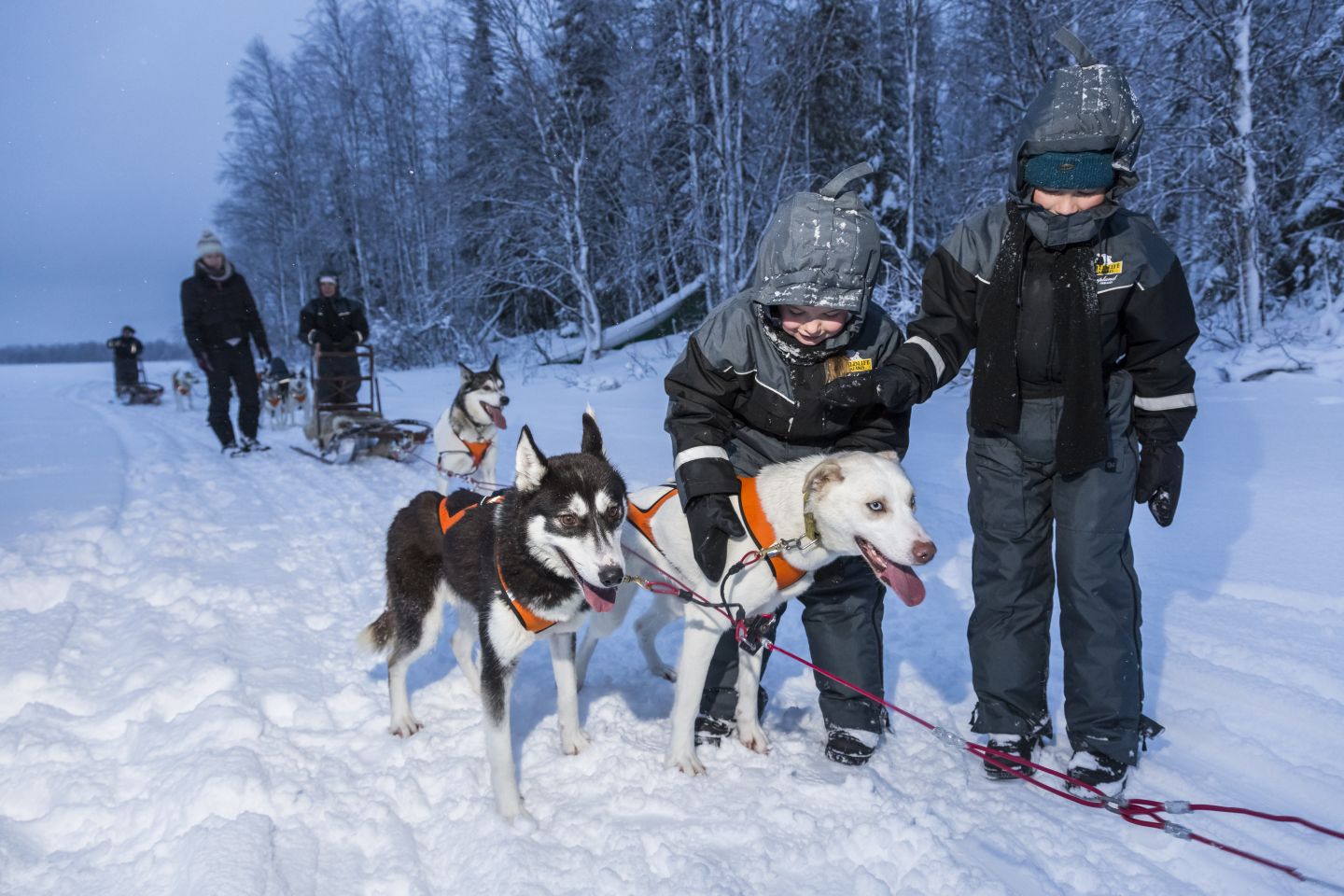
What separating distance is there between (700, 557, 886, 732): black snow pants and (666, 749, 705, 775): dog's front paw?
1.55ft

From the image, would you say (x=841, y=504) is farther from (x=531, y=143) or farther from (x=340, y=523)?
(x=531, y=143)

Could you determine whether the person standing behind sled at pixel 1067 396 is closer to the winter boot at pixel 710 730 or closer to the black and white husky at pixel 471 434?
the winter boot at pixel 710 730

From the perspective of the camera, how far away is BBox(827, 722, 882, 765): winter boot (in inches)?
94.4

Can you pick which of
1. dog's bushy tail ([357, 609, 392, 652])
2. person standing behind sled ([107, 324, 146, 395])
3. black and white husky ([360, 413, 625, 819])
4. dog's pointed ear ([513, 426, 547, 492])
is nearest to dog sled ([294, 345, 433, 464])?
dog's bushy tail ([357, 609, 392, 652])

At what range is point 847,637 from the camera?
253 centimetres

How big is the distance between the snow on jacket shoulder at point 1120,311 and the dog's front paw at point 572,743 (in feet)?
5.15

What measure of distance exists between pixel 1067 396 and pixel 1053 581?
2.17 ft

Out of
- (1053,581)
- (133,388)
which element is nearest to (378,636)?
(1053,581)

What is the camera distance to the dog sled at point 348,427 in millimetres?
7320

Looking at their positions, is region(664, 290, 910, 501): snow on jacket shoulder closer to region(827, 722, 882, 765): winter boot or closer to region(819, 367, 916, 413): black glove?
region(819, 367, 916, 413): black glove

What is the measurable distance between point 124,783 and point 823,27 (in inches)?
512

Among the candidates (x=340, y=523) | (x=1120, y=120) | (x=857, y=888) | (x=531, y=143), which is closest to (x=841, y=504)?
(x=857, y=888)

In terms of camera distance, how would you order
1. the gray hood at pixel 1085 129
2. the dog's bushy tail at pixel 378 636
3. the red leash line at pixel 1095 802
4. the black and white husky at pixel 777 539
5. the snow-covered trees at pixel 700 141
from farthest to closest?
the snow-covered trees at pixel 700 141, the dog's bushy tail at pixel 378 636, the black and white husky at pixel 777 539, the gray hood at pixel 1085 129, the red leash line at pixel 1095 802

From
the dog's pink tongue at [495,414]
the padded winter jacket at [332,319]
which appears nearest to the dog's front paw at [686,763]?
the dog's pink tongue at [495,414]
